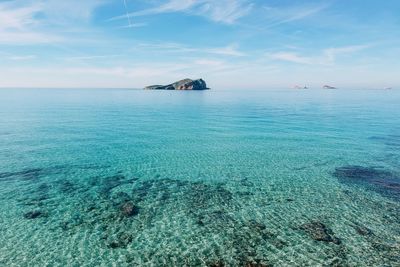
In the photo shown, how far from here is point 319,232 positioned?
1647 centimetres

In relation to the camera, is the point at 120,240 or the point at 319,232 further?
the point at 319,232

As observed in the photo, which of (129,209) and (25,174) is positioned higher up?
(25,174)

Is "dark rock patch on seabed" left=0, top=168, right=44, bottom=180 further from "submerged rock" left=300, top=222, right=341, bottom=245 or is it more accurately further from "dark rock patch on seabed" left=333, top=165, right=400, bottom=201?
"dark rock patch on seabed" left=333, top=165, right=400, bottom=201

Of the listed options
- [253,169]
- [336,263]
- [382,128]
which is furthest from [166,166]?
[382,128]

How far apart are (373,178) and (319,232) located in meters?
12.6

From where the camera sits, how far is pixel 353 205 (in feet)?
65.9

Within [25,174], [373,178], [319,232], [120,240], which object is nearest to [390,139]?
[373,178]

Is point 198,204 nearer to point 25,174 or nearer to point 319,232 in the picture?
point 319,232

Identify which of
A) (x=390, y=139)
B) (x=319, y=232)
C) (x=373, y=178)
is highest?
(x=390, y=139)

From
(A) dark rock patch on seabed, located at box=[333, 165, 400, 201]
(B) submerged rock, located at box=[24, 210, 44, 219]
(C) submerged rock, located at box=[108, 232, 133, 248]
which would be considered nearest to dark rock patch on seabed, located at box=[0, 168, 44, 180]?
(B) submerged rock, located at box=[24, 210, 44, 219]

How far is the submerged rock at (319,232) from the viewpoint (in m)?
15.8

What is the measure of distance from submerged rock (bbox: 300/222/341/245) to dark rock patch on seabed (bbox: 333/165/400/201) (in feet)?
27.6

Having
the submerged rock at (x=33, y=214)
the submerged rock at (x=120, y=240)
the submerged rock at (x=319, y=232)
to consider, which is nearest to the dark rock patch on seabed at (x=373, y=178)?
the submerged rock at (x=319, y=232)

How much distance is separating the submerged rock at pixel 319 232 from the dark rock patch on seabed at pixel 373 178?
8405 millimetres
